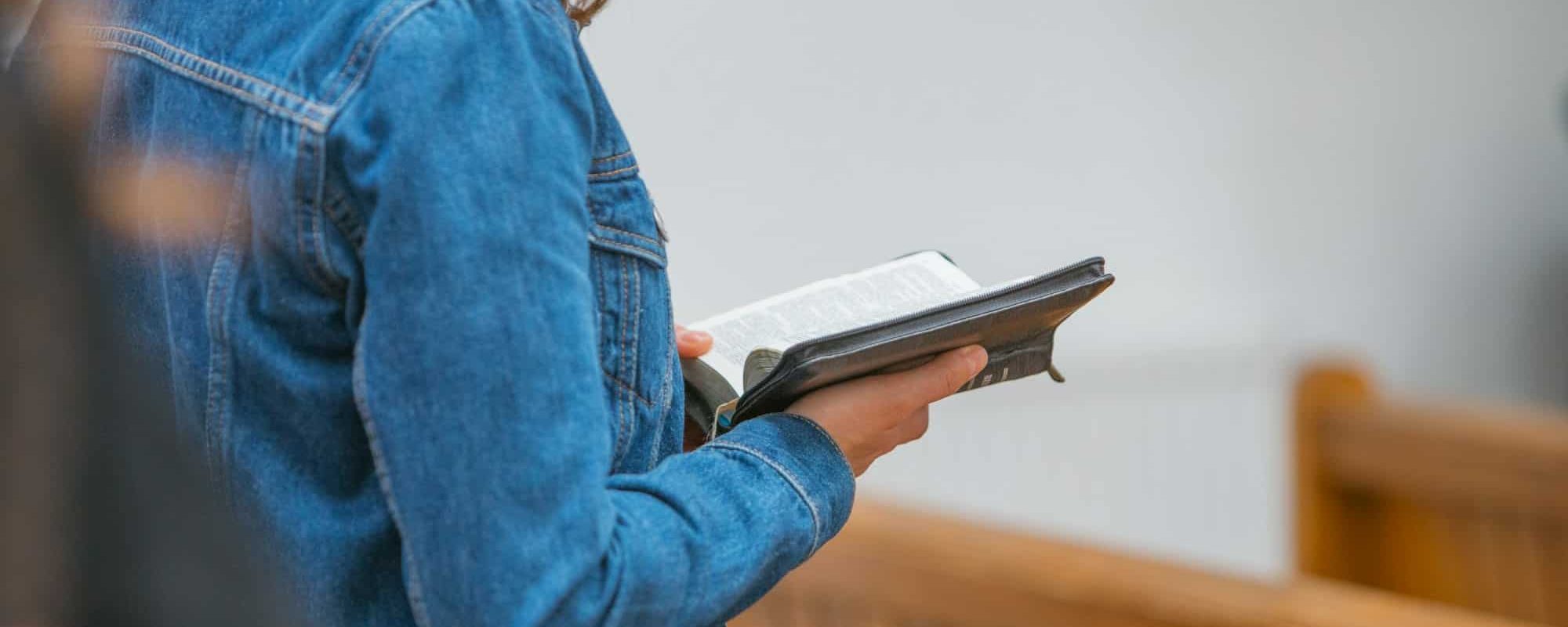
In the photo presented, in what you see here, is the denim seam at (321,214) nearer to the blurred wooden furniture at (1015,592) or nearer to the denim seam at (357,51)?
the denim seam at (357,51)

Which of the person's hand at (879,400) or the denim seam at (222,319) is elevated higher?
the denim seam at (222,319)

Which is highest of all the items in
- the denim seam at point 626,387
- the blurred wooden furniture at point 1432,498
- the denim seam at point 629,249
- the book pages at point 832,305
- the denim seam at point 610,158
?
the denim seam at point 610,158

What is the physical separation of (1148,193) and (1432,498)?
585mm

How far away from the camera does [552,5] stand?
60cm

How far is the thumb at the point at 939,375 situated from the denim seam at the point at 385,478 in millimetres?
291

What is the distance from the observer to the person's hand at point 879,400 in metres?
0.75

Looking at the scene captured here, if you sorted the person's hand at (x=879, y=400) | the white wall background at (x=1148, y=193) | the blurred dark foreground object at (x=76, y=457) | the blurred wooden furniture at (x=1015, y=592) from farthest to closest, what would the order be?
the white wall background at (x=1148, y=193)
the blurred wooden furniture at (x=1015, y=592)
the person's hand at (x=879, y=400)
the blurred dark foreground object at (x=76, y=457)

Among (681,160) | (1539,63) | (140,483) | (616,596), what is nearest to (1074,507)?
(681,160)

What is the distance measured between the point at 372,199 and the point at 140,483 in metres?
0.29

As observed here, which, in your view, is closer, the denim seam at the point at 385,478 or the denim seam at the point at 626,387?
the denim seam at the point at 385,478

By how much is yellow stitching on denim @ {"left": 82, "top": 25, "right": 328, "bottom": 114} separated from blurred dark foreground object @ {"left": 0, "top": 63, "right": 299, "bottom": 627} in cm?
28

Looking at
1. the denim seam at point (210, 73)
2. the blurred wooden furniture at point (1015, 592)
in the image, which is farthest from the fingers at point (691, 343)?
the blurred wooden furniture at point (1015, 592)

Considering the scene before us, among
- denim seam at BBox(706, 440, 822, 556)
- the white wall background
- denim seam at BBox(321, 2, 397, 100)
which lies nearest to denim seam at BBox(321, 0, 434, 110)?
denim seam at BBox(321, 2, 397, 100)

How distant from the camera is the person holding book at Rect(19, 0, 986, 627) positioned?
1.77 ft
